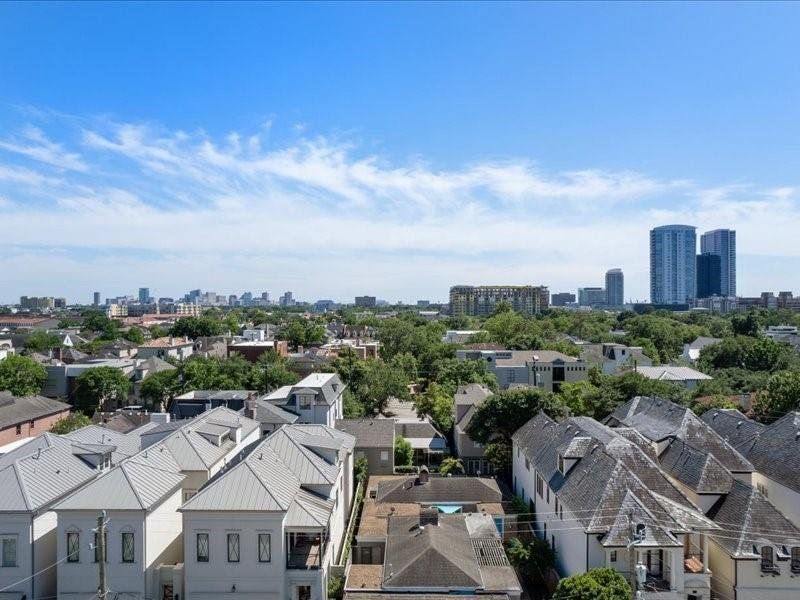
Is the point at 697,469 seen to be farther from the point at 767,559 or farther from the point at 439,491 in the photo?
the point at 439,491

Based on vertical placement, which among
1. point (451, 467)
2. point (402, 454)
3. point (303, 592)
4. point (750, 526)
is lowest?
point (451, 467)

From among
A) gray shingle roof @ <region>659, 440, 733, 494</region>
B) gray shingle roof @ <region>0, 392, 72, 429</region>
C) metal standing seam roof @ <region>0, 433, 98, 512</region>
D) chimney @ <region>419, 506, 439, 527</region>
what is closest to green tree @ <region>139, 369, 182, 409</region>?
gray shingle roof @ <region>0, 392, 72, 429</region>

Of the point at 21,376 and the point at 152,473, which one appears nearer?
→ the point at 152,473

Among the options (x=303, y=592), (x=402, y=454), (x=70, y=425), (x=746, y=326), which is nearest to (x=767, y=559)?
(x=303, y=592)

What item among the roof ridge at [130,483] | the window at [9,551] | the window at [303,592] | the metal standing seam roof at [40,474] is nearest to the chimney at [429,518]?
the window at [303,592]

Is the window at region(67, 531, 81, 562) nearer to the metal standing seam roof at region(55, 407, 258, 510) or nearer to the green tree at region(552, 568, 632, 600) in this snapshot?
the metal standing seam roof at region(55, 407, 258, 510)

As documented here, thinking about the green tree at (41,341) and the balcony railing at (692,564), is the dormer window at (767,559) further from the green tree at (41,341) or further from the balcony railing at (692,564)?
the green tree at (41,341)
